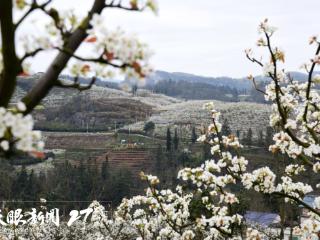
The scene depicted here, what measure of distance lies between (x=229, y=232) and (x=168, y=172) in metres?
73.4

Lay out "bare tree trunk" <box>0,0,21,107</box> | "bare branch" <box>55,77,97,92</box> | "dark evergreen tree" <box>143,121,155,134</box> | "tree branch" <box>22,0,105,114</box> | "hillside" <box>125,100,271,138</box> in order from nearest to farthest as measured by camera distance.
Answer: "bare tree trunk" <box>0,0,21,107</box> → "tree branch" <box>22,0,105,114</box> → "bare branch" <box>55,77,97,92</box> → "dark evergreen tree" <box>143,121,155,134</box> → "hillside" <box>125,100,271,138</box>

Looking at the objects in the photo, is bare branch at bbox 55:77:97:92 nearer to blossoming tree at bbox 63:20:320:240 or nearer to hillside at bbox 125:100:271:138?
blossoming tree at bbox 63:20:320:240

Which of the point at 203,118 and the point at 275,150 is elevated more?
the point at 275,150

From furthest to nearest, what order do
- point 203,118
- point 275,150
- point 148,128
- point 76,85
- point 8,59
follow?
point 203,118, point 148,128, point 275,150, point 76,85, point 8,59

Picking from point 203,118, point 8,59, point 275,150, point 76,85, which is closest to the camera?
point 8,59

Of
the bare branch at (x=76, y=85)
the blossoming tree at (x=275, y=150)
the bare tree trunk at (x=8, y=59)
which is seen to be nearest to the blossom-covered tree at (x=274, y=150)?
the blossoming tree at (x=275, y=150)

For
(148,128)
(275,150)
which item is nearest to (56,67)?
(275,150)

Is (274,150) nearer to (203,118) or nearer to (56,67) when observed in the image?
(56,67)

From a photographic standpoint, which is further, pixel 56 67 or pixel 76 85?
pixel 76 85

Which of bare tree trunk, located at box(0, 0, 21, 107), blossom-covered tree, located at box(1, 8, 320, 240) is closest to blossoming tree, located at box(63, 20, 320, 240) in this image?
blossom-covered tree, located at box(1, 8, 320, 240)

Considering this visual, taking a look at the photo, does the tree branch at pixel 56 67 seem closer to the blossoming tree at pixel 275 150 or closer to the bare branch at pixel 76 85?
the bare branch at pixel 76 85

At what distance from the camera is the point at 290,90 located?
6008mm

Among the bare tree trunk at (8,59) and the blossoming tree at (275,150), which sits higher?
the bare tree trunk at (8,59)

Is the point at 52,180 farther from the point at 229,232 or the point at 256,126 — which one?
the point at 256,126
